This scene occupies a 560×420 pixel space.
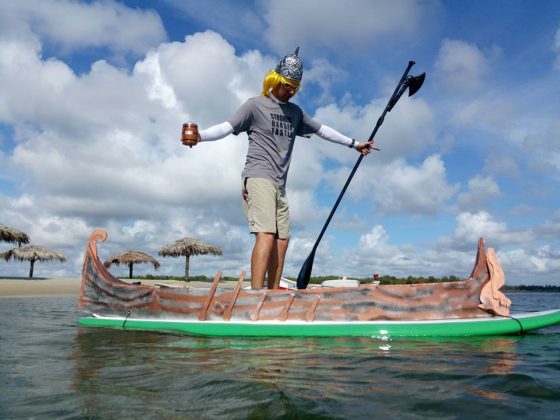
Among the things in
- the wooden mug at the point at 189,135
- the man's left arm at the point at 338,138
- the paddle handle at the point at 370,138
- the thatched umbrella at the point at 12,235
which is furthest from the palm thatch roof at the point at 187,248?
the wooden mug at the point at 189,135

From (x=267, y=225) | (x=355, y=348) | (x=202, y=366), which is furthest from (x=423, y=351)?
(x=267, y=225)

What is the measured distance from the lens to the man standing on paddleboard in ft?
14.1

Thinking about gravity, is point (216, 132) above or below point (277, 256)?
above

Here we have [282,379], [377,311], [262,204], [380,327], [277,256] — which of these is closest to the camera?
[282,379]

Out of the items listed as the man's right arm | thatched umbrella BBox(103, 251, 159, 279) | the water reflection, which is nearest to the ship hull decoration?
the water reflection

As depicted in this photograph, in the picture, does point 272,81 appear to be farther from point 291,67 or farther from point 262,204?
point 262,204

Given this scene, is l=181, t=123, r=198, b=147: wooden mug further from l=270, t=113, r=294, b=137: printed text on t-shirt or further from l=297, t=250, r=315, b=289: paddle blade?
l=297, t=250, r=315, b=289: paddle blade

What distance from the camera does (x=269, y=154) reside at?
4.52 metres

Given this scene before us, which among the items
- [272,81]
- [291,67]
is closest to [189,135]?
[272,81]

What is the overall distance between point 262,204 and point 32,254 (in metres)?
20.8

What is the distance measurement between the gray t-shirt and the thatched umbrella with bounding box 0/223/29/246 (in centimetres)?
1896

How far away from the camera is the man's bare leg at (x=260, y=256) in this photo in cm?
416

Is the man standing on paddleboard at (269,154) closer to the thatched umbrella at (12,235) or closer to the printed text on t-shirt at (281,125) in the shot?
the printed text on t-shirt at (281,125)

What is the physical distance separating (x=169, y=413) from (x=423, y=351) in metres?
2.04
